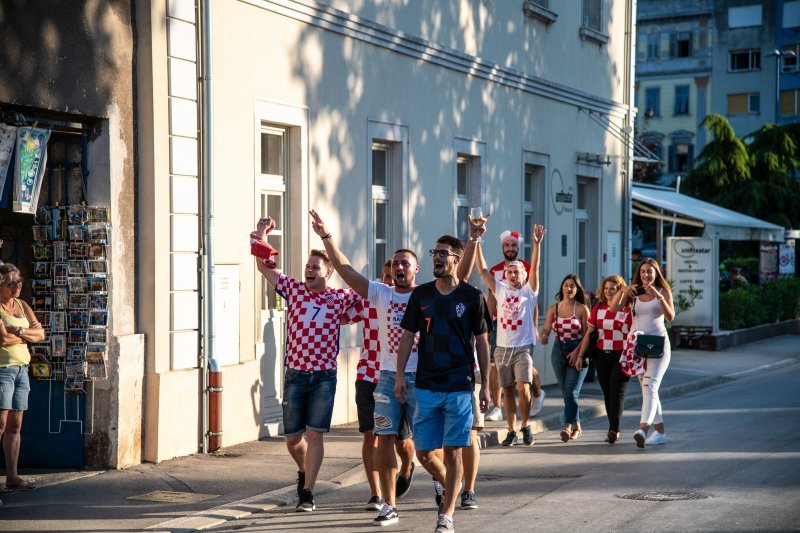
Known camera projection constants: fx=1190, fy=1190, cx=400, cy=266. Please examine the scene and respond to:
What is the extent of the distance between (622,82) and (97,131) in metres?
13.6

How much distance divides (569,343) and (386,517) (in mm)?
4720

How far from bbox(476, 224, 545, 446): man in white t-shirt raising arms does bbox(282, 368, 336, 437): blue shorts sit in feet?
11.7

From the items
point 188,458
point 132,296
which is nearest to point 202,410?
point 188,458

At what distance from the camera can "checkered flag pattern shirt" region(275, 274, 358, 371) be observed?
859cm

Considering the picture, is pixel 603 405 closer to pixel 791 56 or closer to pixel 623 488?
pixel 623 488

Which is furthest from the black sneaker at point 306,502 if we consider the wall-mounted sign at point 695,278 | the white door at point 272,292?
the wall-mounted sign at point 695,278

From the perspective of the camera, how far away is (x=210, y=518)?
818 centimetres

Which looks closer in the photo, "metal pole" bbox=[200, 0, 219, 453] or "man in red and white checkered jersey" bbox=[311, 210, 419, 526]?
"man in red and white checkered jersey" bbox=[311, 210, 419, 526]

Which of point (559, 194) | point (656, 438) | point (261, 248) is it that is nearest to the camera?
point (261, 248)

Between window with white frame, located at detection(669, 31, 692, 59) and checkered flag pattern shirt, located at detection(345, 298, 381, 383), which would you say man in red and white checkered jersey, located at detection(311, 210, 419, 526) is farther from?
window with white frame, located at detection(669, 31, 692, 59)

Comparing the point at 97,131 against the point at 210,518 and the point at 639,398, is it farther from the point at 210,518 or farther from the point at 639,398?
the point at 639,398

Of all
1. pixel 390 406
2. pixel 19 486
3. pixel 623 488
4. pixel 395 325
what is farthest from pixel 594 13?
pixel 19 486

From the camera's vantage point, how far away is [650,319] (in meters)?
12.1

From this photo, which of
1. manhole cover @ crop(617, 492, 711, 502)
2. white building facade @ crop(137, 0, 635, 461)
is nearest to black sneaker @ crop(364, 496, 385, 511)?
manhole cover @ crop(617, 492, 711, 502)
